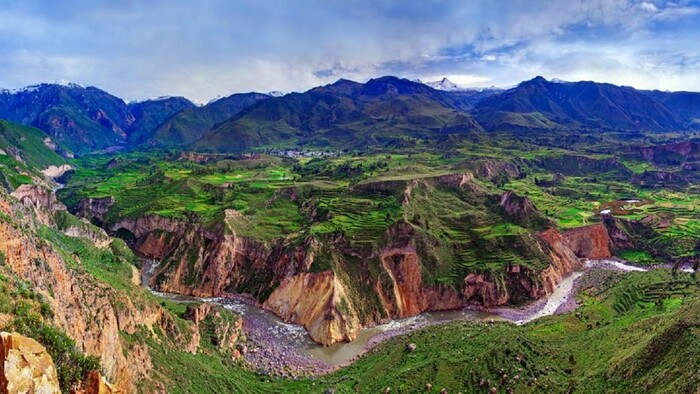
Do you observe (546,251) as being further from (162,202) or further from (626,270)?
(162,202)

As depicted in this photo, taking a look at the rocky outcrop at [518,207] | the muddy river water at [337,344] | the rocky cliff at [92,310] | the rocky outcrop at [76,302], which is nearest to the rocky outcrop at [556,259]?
the muddy river water at [337,344]

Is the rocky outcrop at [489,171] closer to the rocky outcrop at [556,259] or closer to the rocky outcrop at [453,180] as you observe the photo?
the rocky outcrop at [453,180]

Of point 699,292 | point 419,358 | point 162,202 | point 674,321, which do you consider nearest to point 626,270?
point 699,292

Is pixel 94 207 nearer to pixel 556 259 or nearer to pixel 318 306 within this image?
pixel 318 306

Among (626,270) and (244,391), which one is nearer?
(244,391)

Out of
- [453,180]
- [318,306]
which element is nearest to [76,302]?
[318,306]

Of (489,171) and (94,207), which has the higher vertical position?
(489,171)

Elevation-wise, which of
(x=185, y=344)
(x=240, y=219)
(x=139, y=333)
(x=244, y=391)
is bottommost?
(x=244, y=391)
